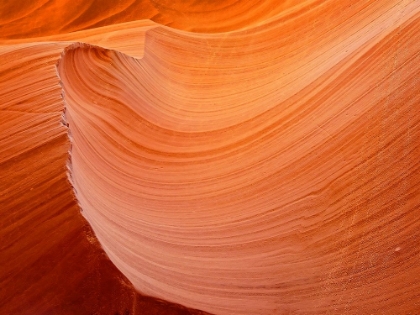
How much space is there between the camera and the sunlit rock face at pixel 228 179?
919 millimetres

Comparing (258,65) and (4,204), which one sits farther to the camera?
(258,65)

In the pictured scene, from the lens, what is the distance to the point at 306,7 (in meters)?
1.79

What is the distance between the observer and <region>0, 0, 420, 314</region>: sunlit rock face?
0.92 meters

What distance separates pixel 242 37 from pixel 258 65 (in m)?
0.22

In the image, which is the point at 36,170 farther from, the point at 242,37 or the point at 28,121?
the point at 242,37

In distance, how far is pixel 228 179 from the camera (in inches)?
46.3

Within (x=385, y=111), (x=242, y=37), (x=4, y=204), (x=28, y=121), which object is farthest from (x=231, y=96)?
(x=4, y=204)

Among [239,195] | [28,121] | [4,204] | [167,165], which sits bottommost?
[239,195]

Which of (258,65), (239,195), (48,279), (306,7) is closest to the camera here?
(48,279)

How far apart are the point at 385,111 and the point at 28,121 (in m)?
0.86

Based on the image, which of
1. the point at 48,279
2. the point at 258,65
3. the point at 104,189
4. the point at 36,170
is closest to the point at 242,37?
the point at 258,65

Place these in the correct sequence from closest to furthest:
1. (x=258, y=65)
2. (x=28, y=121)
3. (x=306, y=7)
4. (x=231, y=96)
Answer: (x=28, y=121)
(x=231, y=96)
(x=258, y=65)
(x=306, y=7)

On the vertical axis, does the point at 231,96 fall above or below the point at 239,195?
above

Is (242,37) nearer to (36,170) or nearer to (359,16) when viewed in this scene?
(359,16)
